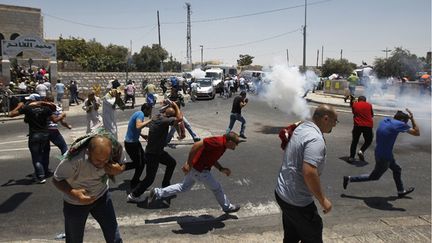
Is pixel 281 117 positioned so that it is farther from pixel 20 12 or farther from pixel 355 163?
pixel 20 12

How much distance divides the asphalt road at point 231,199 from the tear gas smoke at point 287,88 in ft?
12.1

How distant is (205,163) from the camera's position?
18.4 ft

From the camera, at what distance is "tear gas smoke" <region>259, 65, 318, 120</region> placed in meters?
14.1

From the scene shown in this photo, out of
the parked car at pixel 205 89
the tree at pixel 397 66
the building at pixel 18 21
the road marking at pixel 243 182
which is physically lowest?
the road marking at pixel 243 182

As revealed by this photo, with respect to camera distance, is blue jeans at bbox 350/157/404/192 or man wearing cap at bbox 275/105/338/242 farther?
blue jeans at bbox 350/157/404/192

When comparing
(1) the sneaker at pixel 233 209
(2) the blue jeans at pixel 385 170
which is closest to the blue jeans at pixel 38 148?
(1) the sneaker at pixel 233 209

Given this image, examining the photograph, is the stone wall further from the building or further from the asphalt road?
the asphalt road

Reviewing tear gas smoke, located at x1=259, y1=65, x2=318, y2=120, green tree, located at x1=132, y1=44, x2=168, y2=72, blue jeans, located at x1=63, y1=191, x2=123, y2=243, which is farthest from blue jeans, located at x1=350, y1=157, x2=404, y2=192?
green tree, located at x1=132, y1=44, x2=168, y2=72

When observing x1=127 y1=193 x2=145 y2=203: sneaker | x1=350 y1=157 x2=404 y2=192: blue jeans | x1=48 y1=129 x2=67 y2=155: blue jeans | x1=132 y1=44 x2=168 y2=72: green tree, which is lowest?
x1=127 y1=193 x2=145 y2=203: sneaker

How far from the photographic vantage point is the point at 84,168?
352 cm

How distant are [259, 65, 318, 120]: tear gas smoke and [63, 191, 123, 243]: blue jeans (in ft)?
35.9

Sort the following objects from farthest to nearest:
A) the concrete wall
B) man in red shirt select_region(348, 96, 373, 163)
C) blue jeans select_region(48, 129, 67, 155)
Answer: the concrete wall, man in red shirt select_region(348, 96, 373, 163), blue jeans select_region(48, 129, 67, 155)

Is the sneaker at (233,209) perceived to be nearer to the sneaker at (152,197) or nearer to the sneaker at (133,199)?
the sneaker at (152,197)

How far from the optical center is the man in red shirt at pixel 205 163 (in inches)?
215
